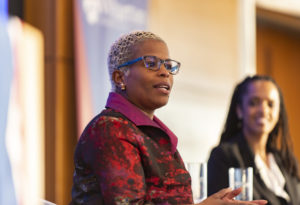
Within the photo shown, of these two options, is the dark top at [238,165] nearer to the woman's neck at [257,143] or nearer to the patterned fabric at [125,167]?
the woman's neck at [257,143]

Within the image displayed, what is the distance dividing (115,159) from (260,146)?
2.05 meters

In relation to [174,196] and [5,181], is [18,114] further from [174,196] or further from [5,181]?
[174,196]

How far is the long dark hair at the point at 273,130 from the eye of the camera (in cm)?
348

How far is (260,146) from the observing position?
11.2 ft

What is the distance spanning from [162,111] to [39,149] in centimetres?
167

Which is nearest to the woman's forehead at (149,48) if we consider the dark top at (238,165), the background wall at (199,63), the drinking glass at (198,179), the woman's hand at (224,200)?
the woman's hand at (224,200)

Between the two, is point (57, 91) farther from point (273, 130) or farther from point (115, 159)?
point (115, 159)

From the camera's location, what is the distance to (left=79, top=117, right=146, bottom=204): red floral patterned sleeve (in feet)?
4.82

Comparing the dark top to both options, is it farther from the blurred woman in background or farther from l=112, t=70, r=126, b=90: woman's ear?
l=112, t=70, r=126, b=90: woman's ear

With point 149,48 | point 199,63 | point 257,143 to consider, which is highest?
point 199,63

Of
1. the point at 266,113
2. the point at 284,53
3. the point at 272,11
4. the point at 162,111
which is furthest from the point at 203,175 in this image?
the point at 284,53

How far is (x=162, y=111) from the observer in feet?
18.2

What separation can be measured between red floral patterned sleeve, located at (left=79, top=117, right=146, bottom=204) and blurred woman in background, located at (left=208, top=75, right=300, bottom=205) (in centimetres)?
151

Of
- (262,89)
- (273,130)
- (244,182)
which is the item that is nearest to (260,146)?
(273,130)
